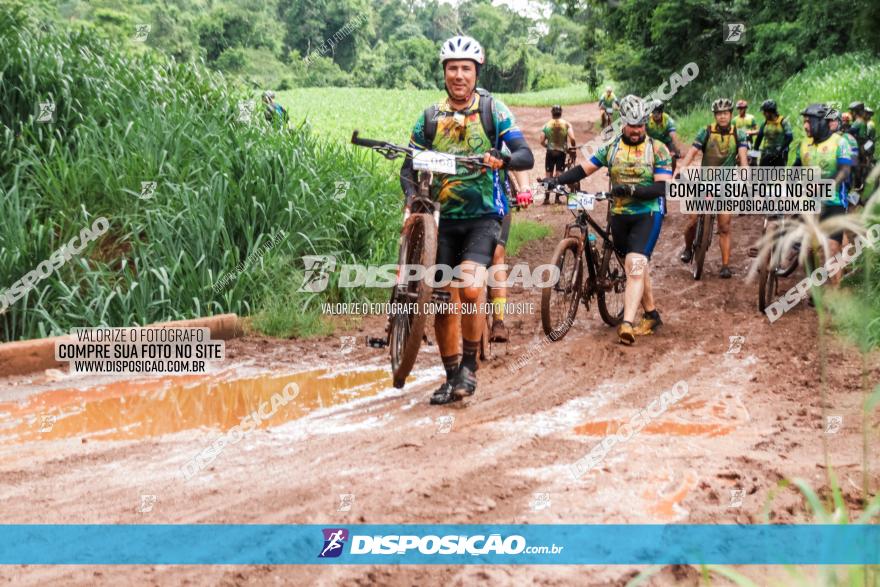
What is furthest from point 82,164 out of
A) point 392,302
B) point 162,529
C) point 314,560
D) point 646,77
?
point 646,77

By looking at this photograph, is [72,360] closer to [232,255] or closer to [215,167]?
[232,255]

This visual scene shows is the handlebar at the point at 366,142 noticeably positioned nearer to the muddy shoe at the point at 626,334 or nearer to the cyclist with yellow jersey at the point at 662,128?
the muddy shoe at the point at 626,334

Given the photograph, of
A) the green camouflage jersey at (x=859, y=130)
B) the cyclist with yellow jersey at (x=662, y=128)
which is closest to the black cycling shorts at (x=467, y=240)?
the cyclist with yellow jersey at (x=662, y=128)

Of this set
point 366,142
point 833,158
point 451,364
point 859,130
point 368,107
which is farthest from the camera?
point 368,107

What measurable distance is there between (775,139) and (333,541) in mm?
10995

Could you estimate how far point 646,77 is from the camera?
29.0 m

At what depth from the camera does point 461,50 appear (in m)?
5.87

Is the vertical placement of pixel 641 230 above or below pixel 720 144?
below

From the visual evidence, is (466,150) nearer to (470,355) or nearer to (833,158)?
(470,355)

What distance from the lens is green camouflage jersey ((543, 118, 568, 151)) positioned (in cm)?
1831

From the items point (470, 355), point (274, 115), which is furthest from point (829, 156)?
point (274, 115)

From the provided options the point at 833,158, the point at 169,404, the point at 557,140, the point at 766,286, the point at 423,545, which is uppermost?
the point at 557,140

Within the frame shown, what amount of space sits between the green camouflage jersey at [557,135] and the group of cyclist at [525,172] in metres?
5.71

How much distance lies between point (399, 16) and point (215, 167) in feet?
240
